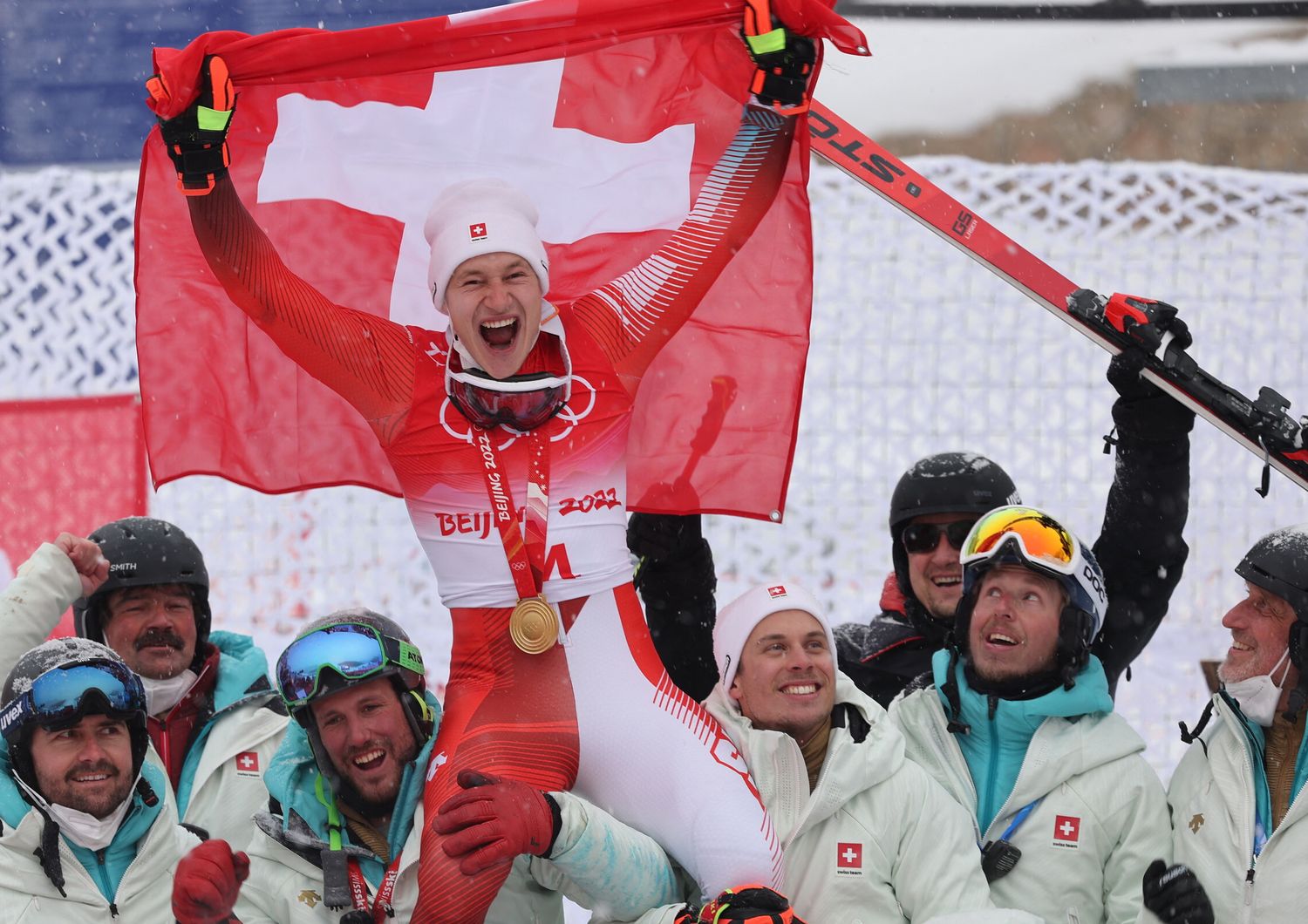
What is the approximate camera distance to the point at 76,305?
7.38 meters

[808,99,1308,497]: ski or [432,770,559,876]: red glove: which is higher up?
[808,99,1308,497]: ski

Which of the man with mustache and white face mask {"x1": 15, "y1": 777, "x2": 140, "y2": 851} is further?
the man with mustache

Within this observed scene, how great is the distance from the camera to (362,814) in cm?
385

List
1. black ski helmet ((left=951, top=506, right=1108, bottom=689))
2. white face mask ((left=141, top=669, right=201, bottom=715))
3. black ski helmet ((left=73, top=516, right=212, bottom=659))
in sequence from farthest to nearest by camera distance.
Answer: black ski helmet ((left=73, top=516, right=212, bottom=659)) < white face mask ((left=141, top=669, right=201, bottom=715)) < black ski helmet ((left=951, top=506, right=1108, bottom=689))

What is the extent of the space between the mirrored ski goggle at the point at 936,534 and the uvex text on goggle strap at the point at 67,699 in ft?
6.93

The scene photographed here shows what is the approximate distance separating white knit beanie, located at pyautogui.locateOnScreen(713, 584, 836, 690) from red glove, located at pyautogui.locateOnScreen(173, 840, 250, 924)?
1.19 meters

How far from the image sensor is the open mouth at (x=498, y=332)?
12.8 feet

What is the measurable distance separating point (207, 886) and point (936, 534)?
222 centimetres

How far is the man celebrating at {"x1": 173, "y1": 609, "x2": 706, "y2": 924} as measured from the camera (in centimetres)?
364

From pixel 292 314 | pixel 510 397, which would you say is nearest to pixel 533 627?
pixel 510 397

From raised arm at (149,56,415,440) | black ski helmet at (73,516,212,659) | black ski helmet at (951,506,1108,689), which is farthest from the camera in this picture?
black ski helmet at (73,516,212,659)

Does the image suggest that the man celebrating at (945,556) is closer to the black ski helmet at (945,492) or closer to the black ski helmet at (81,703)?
the black ski helmet at (945,492)

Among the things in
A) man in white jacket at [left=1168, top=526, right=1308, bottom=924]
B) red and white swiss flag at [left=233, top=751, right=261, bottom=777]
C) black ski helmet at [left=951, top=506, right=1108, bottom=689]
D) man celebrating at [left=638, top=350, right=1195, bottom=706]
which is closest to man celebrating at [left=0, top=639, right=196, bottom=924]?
red and white swiss flag at [left=233, top=751, right=261, bottom=777]

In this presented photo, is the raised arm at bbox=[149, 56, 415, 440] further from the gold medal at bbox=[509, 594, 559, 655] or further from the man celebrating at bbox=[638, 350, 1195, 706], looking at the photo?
the man celebrating at bbox=[638, 350, 1195, 706]
